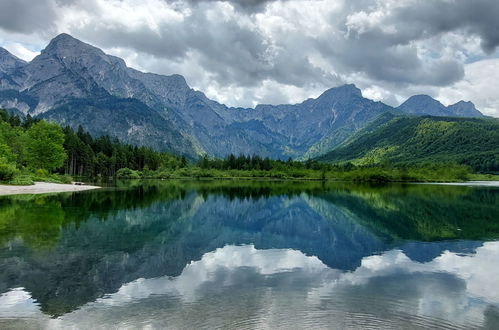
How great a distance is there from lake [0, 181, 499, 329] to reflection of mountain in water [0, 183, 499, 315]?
10 centimetres

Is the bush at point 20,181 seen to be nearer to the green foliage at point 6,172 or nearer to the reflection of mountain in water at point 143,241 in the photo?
the green foliage at point 6,172

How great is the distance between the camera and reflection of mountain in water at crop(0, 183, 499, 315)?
1767 centimetres

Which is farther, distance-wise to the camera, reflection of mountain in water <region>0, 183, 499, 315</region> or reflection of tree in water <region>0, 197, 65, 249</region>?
reflection of tree in water <region>0, 197, 65, 249</region>

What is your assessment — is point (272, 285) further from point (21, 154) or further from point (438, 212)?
point (21, 154)

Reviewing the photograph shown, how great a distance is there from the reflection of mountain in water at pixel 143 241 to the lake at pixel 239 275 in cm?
10

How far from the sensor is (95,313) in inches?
532

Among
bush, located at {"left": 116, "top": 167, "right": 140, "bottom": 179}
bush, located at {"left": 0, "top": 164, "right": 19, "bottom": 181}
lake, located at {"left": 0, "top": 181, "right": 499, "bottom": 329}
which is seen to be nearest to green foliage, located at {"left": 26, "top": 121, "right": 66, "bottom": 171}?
bush, located at {"left": 0, "top": 164, "right": 19, "bottom": 181}

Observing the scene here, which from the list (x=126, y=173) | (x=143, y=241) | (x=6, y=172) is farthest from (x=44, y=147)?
(x=143, y=241)

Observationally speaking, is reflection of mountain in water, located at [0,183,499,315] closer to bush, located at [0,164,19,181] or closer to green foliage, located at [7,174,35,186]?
bush, located at [0,164,19,181]

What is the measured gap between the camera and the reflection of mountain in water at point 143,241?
17672 mm

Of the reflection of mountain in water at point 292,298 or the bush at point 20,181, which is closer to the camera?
the reflection of mountain in water at point 292,298

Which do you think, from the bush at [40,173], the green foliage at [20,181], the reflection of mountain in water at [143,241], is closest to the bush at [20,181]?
the green foliage at [20,181]

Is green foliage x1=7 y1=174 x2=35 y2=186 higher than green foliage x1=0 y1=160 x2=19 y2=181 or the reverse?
the reverse

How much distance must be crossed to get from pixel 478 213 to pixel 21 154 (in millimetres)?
113727
